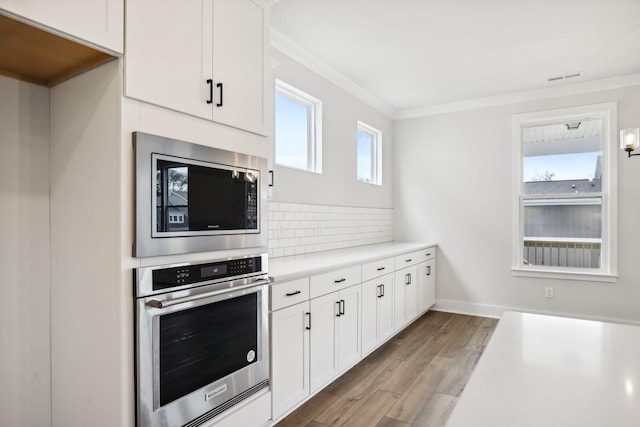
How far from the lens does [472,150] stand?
469cm

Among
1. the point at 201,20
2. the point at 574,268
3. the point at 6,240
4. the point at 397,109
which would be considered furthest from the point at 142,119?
the point at 574,268

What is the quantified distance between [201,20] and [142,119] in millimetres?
579

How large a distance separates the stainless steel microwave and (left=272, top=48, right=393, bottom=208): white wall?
3.65 ft

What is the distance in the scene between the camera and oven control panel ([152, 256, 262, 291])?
1523 millimetres

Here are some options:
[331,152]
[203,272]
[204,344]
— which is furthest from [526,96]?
[204,344]

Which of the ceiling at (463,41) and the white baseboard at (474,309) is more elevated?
the ceiling at (463,41)

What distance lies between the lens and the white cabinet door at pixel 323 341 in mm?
2434

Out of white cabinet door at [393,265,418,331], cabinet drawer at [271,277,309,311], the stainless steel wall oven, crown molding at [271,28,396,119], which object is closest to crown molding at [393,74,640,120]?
crown molding at [271,28,396,119]

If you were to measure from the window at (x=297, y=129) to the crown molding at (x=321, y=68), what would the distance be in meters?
0.26

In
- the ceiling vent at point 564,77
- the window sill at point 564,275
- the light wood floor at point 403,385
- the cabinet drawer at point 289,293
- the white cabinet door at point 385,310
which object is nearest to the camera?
the cabinet drawer at point 289,293

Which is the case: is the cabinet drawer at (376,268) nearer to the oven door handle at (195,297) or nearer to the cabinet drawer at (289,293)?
the cabinet drawer at (289,293)

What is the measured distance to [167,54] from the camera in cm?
157

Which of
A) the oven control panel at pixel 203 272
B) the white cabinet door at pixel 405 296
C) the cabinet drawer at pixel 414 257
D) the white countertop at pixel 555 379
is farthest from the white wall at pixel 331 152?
the white countertop at pixel 555 379

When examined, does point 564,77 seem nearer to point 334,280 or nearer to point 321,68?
point 321,68
